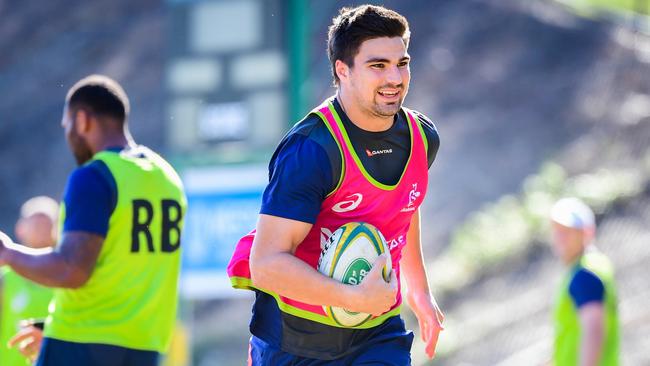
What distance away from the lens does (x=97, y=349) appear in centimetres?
509

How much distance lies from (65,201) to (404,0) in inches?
782

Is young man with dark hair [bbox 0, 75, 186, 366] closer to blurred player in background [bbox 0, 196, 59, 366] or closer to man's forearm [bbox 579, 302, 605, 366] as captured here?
blurred player in background [bbox 0, 196, 59, 366]

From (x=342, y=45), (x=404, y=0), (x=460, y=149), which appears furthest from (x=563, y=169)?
(x=342, y=45)

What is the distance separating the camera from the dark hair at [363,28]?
4168mm

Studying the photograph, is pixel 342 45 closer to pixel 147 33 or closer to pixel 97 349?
pixel 97 349

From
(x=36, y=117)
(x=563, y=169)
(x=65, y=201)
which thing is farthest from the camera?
(x=36, y=117)

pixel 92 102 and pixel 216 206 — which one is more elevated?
pixel 92 102

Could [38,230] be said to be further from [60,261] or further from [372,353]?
[372,353]

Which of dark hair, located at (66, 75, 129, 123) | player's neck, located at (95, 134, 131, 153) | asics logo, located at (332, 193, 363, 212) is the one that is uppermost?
dark hair, located at (66, 75, 129, 123)

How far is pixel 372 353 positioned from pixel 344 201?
0.63 metres

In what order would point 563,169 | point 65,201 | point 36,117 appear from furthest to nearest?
point 36,117, point 563,169, point 65,201

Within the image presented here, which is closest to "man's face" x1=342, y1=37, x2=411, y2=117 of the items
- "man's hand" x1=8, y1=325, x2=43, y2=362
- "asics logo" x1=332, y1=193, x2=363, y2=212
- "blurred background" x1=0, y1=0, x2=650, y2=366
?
"asics logo" x1=332, y1=193, x2=363, y2=212

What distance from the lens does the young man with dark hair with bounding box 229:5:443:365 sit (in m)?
3.96

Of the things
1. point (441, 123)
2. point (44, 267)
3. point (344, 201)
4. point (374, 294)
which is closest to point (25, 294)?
point (44, 267)
